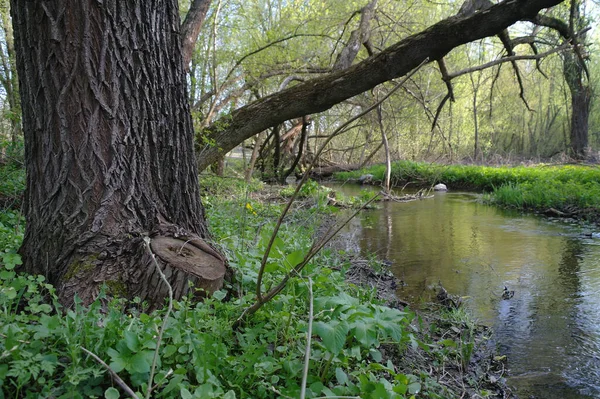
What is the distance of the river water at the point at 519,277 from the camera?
2.71m

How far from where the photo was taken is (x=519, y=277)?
450cm

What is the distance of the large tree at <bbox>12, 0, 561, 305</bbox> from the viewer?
1955 millimetres

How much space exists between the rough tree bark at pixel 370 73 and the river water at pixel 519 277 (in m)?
1.88

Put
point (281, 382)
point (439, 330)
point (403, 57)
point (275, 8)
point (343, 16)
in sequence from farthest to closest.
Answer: point (275, 8), point (343, 16), point (403, 57), point (439, 330), point (281, 382)

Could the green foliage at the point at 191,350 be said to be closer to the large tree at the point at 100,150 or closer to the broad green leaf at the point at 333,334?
the broad green leaf at the point at 333,334

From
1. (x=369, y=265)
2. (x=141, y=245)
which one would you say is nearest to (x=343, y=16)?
(x=369, y=265)

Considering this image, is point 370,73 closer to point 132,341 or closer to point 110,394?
point 132,341

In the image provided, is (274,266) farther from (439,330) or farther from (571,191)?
(571,191)

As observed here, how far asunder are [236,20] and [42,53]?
22.9 ft

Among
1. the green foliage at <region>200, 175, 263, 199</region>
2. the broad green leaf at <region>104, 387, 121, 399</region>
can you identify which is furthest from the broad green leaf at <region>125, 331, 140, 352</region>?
the green foliage at <region>200, 175, 263, 199</region>

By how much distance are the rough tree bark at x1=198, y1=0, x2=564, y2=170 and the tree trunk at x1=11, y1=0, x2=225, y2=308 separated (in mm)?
2785

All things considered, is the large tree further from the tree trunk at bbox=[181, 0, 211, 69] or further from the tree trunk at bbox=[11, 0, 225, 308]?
the tree trunk at bbox=[181, 0, 211, 69]

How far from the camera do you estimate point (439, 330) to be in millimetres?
3039

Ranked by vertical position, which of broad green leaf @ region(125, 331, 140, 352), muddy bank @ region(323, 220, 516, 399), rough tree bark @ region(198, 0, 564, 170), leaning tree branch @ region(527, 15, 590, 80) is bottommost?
muddy bank @ region(323, 220, 516, 399)
